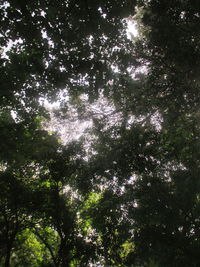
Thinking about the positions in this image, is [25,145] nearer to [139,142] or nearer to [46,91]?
[46,91]

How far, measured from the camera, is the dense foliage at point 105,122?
884 cm

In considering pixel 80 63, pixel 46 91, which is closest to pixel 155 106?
pixel 80 63

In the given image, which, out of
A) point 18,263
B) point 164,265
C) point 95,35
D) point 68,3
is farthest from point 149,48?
point 18,263

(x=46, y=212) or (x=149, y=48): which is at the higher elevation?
(x=149, y=48)

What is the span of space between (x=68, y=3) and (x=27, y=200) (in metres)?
11.5

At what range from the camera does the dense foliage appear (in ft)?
29.0

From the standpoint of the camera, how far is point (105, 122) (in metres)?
14.3

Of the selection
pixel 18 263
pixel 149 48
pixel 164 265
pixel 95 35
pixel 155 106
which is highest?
pixel 149 48

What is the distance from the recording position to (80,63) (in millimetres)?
9914

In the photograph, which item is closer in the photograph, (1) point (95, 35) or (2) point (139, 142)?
(1) point (95, 35)

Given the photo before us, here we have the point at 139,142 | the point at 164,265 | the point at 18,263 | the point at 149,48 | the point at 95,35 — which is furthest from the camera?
the point at 18,263

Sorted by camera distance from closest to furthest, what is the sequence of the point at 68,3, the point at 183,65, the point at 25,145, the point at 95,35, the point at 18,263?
the point at 68,3
the point at 95,35
the point at 25,145
the point at 183,65
the point at 18,263

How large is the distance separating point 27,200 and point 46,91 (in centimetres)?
774

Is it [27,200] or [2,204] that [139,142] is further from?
[2,204]
